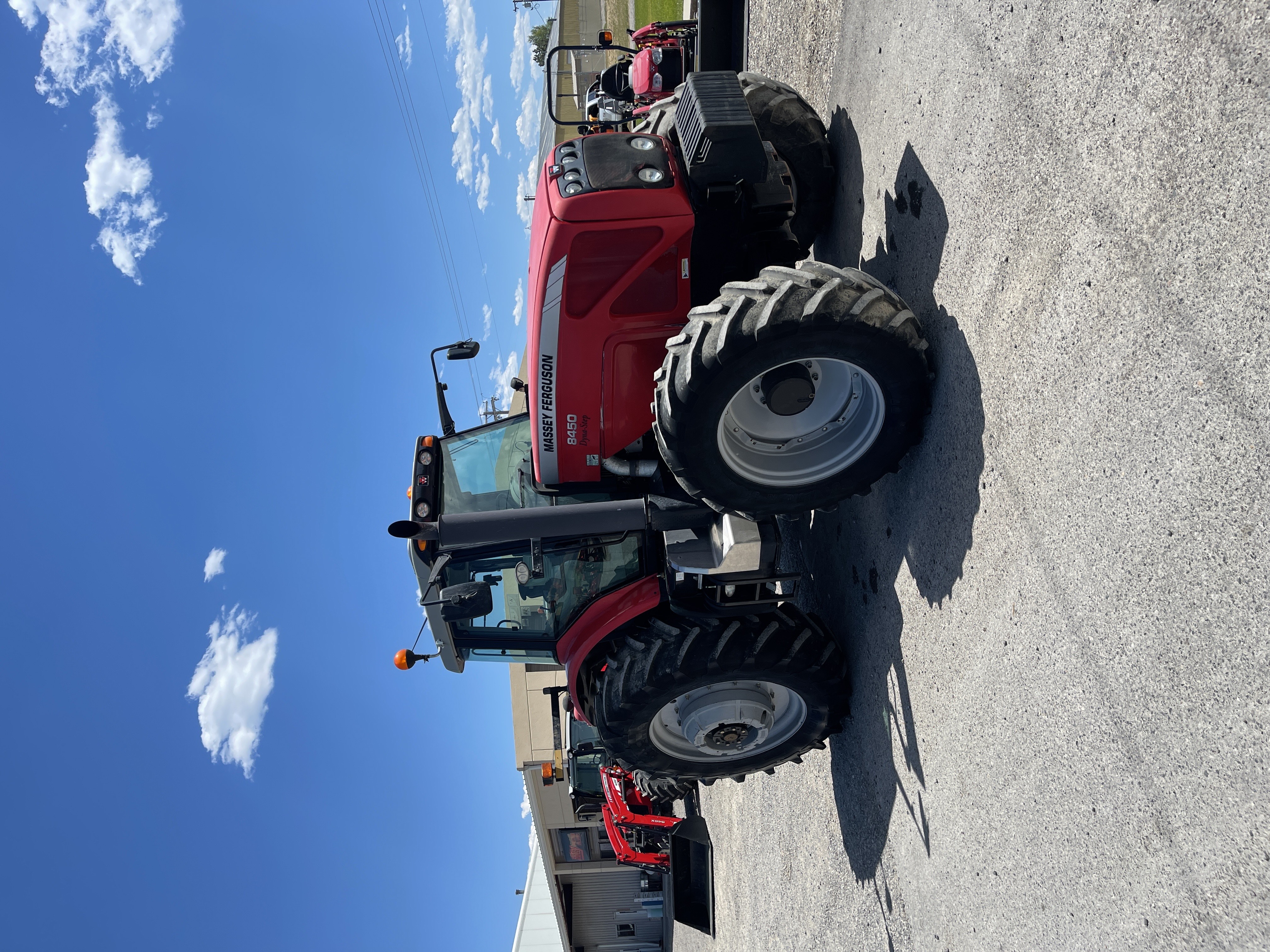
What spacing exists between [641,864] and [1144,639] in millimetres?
10406

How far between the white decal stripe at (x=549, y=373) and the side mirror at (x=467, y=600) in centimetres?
72

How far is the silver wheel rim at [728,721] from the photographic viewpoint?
458 centimetres

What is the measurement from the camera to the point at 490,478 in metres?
4.41

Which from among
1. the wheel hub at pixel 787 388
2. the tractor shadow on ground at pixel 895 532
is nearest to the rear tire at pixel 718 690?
the tractor shadow on ground at pixel 895 532

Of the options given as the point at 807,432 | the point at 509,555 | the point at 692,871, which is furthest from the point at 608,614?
the point at 692,871

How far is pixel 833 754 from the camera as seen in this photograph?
16.0 feet

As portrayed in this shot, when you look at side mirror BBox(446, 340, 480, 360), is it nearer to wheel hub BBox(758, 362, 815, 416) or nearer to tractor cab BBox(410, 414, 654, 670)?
tractor cab BBox(410, 414, 654, 670)

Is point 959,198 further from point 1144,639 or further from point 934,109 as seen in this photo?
point 1144,639

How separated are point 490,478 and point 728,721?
1898 millimetres

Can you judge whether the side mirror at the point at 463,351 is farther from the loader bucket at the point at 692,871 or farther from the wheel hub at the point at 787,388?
the loader bucket at the point at 692,871

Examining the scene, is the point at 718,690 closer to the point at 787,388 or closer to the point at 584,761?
the point at 787,388

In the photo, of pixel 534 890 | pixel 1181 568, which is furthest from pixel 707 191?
pixel 534 890

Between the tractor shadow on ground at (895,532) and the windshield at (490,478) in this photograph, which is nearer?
the tractor shadow on ground at (895,532)

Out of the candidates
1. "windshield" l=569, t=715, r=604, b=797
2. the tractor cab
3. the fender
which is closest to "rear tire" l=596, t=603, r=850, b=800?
the fender
